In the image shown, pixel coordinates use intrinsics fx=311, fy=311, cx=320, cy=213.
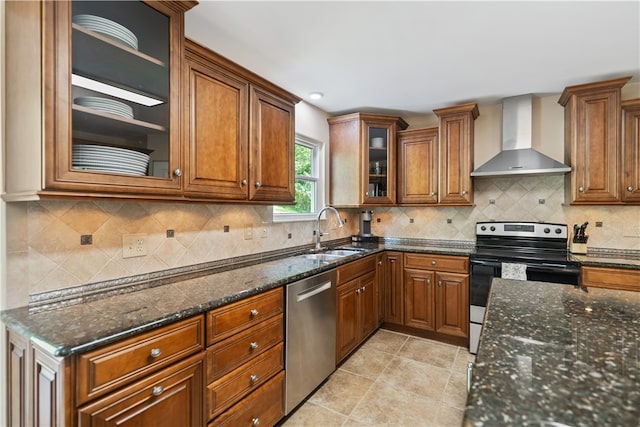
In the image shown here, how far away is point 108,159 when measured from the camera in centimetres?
136

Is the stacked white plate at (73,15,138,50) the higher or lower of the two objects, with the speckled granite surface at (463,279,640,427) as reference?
higher

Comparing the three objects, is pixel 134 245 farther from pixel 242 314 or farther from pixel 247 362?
pixel 247 362

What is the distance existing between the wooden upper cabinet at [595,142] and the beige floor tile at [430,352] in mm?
1803

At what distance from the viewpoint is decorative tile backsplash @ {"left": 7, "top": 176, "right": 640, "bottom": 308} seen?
Answer: 1.40 meters

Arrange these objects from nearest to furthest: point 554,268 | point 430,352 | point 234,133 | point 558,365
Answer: point 558,365, point 234,133, point 554,268, point 430,352

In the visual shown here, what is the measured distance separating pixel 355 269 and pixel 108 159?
2082 millimetres

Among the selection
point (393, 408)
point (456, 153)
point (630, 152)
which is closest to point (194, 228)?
point (393, 408)

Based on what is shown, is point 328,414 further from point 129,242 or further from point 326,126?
point 326,126

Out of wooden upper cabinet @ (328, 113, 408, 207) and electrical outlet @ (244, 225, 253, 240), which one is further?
wooden upper cabinet @ (328, 113, 408, 207)

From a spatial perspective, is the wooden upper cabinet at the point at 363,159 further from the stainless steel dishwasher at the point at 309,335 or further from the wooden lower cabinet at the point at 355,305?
the stainless steel dishwasher at the point at 309,335

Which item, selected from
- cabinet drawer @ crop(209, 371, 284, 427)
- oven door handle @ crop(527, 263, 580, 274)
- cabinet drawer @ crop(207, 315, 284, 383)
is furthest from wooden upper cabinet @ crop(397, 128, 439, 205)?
cabinet drawer @ crop(209, 371, 284, 427)

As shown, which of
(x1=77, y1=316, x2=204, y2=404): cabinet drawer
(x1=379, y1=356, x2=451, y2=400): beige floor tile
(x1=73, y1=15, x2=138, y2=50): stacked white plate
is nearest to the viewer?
(x1=77, y1=316, x2=204, y2=404): cabinet drawer

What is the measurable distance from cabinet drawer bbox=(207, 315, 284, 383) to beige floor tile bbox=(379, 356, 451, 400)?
1144mm

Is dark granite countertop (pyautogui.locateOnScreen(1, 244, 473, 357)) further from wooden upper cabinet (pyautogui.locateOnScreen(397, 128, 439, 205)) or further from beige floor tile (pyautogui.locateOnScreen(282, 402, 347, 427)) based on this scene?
wooden upper cabinet (pyautogui.locateOnScreen(397, 128, 439, 205))
